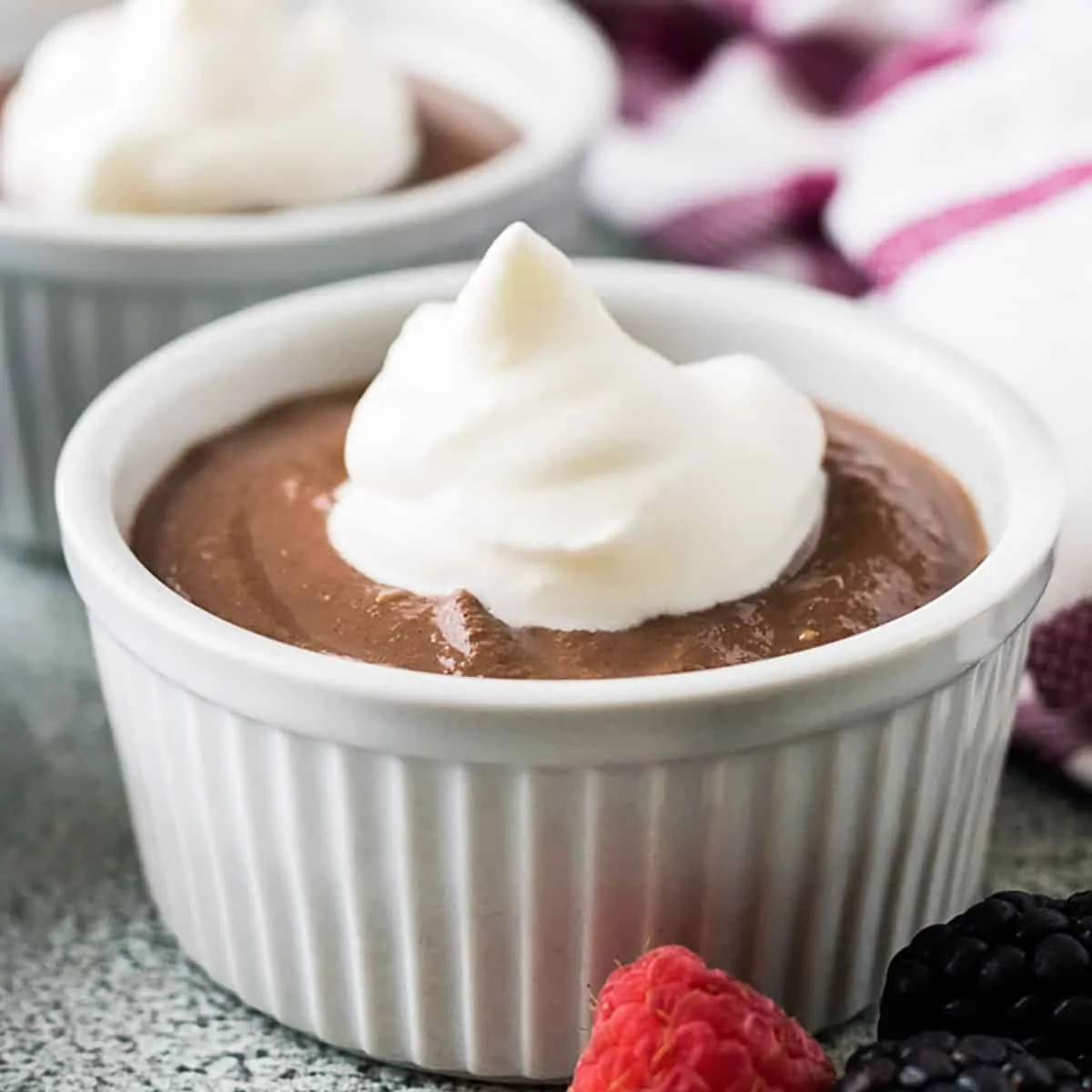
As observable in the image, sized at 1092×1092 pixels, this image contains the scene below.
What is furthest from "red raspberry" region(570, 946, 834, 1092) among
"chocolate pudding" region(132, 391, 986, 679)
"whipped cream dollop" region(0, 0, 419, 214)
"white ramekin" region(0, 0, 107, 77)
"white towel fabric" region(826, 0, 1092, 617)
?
"white ramekin" region(0, 0, 107, 77)

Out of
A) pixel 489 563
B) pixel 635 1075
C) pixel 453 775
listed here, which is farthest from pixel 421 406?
pixel 635 1075

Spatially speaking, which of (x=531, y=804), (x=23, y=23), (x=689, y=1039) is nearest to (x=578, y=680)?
(x=531, y=804)

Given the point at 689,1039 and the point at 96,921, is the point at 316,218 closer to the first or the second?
the point at 96,921

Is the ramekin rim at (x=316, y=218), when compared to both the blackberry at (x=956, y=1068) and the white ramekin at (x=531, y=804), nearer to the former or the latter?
the white ramekin at (x=531, y=804)

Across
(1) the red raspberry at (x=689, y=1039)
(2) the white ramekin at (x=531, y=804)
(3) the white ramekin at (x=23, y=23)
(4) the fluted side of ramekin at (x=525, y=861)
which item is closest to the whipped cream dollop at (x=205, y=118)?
(3) the white ramekin at (x=23, y=23)

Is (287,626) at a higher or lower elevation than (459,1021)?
higher

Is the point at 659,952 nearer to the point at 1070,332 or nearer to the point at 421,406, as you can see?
the point at 421,406
